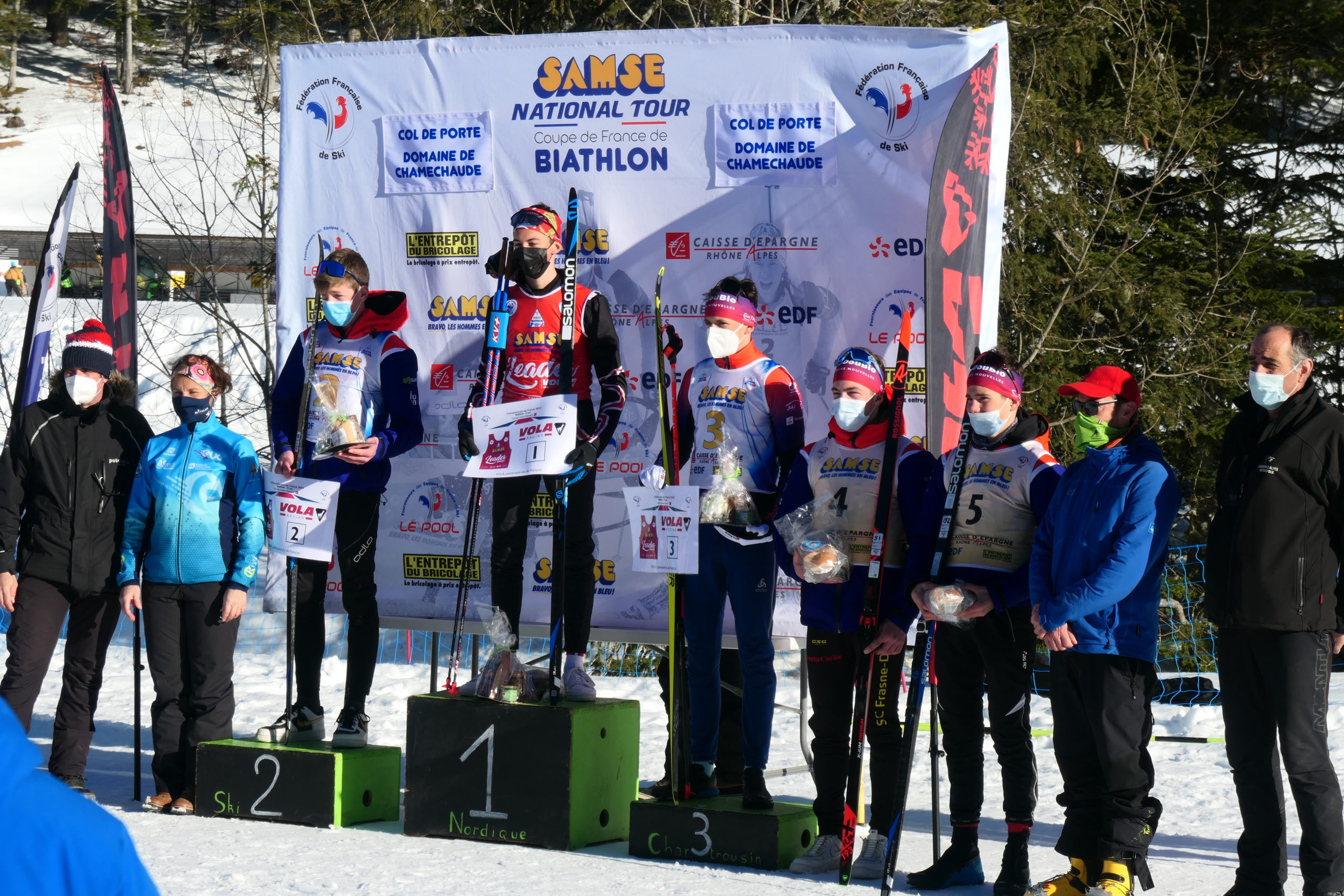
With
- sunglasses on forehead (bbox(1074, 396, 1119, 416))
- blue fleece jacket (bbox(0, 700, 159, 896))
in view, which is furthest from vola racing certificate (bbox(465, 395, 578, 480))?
blue fleece jacket (bbox(0, 700, 159, 896))

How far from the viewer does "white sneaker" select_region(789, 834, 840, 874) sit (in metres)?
4.61

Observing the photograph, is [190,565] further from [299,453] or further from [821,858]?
[821,858]

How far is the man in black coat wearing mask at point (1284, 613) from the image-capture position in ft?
13.4

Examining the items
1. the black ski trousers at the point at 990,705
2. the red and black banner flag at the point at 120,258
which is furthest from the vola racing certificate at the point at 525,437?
the red and black banner flag at the point at 120,258

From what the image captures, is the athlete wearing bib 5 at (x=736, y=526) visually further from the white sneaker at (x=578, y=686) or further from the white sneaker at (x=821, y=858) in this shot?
the white sneaker at (x=578, y=686)

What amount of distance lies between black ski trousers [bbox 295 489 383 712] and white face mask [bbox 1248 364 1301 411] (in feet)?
11.6

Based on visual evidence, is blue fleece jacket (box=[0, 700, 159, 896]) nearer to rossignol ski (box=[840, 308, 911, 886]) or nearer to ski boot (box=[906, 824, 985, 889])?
rossignol ski (box=[840, 308, 911, 886])

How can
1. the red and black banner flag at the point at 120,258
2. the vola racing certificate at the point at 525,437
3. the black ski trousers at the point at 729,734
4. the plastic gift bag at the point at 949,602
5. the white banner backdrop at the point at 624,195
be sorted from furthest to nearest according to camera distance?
the red and black banner flag at the point at 120,258, the white banner backdrop at the point at 624,195, the black ski trousers at the point at 729,734, the vola racing certificate at the point at 525,437, the plastic gift bag at the point at 949,602

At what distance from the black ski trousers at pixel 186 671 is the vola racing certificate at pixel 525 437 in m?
1.36

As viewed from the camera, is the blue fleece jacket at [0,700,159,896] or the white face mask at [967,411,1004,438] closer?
the blue fleece jacket at [0,700,159,896]

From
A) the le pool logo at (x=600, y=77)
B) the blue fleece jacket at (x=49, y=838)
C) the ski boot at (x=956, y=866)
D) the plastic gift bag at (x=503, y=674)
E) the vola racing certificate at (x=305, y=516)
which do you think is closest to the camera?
the blue fleece jacket at (x=49, y=838)

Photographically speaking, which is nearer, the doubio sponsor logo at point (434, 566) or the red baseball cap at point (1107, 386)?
the red baseball cap at point (1107, 386)

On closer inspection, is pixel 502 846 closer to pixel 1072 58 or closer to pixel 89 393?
pixel 89 393

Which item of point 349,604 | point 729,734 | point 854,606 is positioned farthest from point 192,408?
point 854,606
